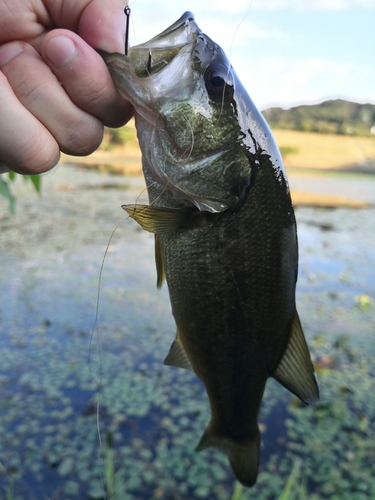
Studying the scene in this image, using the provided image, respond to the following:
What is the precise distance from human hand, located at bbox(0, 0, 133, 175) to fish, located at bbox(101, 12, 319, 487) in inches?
3.4

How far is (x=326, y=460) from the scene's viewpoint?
3.27 metres

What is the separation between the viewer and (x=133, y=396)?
3812 mm

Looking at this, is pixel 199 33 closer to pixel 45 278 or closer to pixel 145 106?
pixel 145 106

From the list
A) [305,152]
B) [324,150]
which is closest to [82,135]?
[305,152]

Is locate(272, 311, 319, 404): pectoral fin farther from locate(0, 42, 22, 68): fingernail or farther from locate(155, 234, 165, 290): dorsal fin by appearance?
locate(0, 42, 22, 68): fingernail

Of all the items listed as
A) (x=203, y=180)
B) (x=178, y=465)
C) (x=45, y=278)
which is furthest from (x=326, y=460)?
(x=45, y=278)

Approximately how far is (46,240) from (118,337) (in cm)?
397

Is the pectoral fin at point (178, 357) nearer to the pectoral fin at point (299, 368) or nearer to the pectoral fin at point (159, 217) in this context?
the pectoral fin at point (299, 368)

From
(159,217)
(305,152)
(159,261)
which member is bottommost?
(305,152)

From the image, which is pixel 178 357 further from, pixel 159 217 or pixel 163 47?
pixel 163 47

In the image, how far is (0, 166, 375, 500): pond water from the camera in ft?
9.84

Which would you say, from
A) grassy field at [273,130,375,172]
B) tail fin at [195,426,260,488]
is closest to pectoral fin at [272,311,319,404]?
tail fin at [195,426,260,488]

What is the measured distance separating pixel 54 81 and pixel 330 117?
48891 mm

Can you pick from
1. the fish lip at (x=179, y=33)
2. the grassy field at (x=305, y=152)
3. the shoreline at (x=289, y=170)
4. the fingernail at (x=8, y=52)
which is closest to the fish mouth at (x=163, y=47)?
the fish lip at (x=179, y=33)
